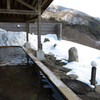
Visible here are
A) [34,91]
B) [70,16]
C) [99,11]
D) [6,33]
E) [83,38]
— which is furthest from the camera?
[99,11]

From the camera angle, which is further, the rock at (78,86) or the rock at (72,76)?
the rock at (72,76)

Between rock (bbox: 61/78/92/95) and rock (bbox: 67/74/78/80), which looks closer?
rock (bbox: 61/78/92/95)

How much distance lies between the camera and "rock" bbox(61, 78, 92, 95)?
286 centimetres

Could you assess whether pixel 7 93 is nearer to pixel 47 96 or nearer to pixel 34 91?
pixel 34 91

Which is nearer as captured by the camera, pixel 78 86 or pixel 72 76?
pixel 78 86

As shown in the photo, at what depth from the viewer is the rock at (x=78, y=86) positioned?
2.86 meters

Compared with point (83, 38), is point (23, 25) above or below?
above

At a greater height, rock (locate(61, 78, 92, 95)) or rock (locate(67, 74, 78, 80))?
rock (locate(67, 74, 78, 80))

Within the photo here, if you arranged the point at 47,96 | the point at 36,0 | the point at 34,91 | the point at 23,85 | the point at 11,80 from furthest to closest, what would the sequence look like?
1. the point at 36,0
2. the point at 11,80
3. the point at 23,85
4. the point at 34,91
5. the point at 47,96

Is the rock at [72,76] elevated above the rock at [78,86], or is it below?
above

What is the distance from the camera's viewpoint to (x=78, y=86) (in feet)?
10.2

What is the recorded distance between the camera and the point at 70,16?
33000mm

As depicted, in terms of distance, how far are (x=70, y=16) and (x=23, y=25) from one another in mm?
23311

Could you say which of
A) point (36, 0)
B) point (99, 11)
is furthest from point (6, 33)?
point (99, 11)
